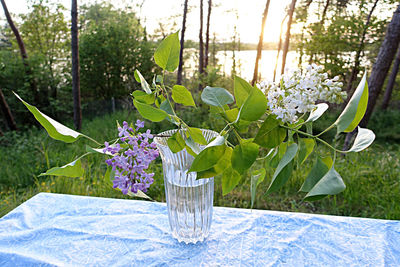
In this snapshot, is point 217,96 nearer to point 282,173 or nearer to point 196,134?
point 196,134

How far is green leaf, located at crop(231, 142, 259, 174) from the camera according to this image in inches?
19.6

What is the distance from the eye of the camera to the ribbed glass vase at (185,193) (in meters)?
0.67

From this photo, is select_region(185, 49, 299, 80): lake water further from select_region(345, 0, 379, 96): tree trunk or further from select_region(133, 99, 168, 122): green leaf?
select_region(133, 99, 168, 122): green leaf

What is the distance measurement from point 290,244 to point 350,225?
0.23 meters

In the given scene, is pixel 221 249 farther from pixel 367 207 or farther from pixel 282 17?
pixel 282 17

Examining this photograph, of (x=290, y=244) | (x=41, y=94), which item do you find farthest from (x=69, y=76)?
(x=290, y=244)

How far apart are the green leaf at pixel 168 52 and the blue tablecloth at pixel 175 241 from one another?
464 millimetres

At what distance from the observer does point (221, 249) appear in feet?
2.48

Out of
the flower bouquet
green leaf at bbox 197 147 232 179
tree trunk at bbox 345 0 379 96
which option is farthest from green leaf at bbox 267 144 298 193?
tree trunk at bbox 345 0 379 96

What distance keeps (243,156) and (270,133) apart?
6cm

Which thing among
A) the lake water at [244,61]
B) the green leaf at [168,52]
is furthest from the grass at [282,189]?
the lake water at [244,61]

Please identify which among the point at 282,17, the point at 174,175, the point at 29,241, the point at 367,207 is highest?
the point at 282,17

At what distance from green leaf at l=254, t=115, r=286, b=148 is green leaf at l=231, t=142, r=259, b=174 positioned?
19mm

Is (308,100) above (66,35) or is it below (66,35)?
below
